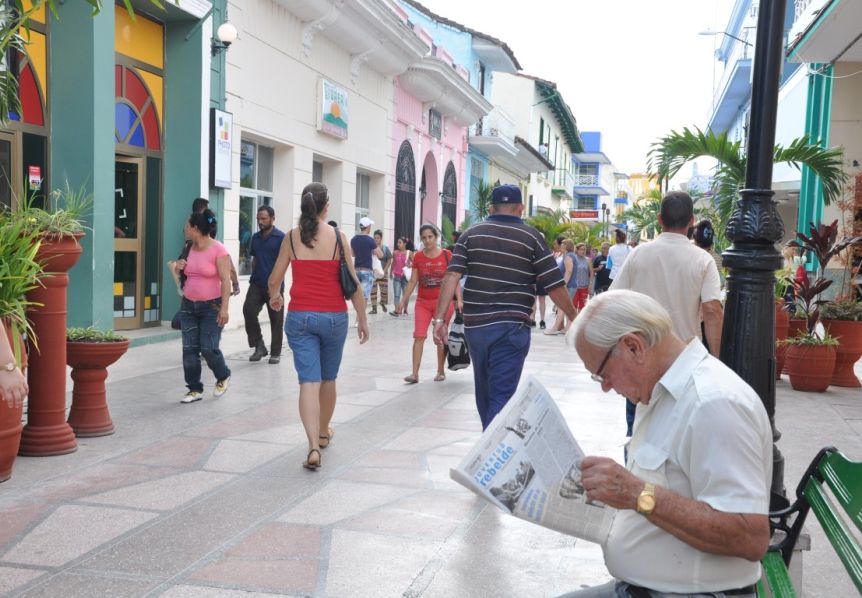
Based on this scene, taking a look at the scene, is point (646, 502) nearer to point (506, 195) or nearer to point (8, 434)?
point (506, 195)

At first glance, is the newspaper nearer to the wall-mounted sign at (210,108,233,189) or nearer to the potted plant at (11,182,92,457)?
the potted plant at (11,182,92,457)

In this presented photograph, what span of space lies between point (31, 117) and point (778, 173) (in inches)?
798

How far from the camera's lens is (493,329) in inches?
214

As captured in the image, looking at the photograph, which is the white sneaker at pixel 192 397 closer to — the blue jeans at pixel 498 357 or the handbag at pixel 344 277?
the handbag at pixel 344 277

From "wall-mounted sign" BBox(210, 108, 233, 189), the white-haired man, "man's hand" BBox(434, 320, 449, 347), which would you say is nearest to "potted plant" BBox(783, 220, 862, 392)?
"man's hand" BBox(434, 320, 449, 347)

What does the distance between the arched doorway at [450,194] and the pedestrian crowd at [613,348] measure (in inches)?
530

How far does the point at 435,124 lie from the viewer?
26.0 metres

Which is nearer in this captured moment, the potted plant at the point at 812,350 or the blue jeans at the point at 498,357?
the blue jeans at the point at 498,357

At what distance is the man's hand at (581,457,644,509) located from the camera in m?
2.06

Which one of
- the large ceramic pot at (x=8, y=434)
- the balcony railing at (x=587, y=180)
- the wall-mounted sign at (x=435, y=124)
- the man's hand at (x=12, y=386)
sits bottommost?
the large ceramic pot at (x=8, y=434)

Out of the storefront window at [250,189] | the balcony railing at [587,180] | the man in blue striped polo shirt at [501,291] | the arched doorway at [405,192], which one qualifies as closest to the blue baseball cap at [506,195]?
the man in blue striped polo shirt at [501,291]

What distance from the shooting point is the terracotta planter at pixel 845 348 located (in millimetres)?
9391

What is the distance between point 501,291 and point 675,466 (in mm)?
3411

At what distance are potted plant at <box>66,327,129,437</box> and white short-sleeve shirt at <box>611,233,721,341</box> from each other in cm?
358
